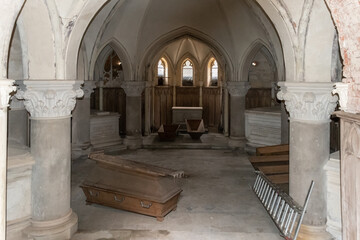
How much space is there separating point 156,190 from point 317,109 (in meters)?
2.93

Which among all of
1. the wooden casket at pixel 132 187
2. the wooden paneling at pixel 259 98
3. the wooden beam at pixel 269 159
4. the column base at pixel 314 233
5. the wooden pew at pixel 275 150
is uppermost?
the wooden paneling at pixel 259 98

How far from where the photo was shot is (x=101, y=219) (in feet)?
19.5

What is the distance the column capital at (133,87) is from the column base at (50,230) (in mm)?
8088

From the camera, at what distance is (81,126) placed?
36.4ft

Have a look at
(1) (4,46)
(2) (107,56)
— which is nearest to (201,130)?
(2) (107,56)

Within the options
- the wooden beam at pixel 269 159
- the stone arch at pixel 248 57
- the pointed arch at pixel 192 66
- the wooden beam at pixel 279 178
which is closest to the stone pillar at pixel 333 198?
the wooden beam at pixel 279 178

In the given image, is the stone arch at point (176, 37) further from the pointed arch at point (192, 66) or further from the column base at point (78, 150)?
the pointed arch at point (192, 66)

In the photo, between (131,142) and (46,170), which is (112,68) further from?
(46,170)

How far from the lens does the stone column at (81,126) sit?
11.0 metres

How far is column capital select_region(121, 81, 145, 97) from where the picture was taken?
1268cm

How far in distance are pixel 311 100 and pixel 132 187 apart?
332 centimetres

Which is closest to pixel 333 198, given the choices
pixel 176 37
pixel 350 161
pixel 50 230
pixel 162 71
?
pixel 350 161

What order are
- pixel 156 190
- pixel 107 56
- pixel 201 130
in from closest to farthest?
pixel 156 190
pixel 201 130
pixel 107 56

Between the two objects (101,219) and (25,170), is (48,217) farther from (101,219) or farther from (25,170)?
(101,219)
